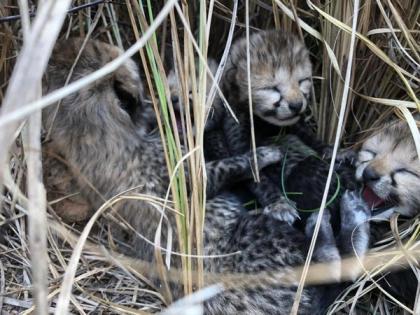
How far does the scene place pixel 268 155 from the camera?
9.11ft

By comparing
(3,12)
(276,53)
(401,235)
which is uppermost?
(3,12)

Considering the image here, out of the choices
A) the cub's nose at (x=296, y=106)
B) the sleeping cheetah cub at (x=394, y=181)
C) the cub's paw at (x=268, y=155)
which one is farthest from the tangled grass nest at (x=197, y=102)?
the cub's paw at (x=268, y=155)

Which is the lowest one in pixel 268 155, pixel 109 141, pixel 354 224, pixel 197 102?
pixel 354 224

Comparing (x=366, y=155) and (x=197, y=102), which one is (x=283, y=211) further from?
(x=197, y=102)

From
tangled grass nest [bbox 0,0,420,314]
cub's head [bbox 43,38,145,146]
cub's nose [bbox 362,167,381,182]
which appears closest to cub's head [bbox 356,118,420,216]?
cub's nose [bbox 362,167,381,182]

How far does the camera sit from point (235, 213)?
8.54 feet

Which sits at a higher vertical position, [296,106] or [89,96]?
[89,96]

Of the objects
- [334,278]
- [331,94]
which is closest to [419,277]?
[334,278]

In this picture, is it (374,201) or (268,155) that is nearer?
(374,201)

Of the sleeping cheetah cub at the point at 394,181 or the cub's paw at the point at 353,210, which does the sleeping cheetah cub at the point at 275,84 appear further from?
the sleeping cheetah cub at the point at 394,181

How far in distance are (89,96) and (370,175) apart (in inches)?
44.1

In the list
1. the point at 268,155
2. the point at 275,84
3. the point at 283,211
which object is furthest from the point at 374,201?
the point at 275,84

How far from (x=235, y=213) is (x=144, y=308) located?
0.51 meters

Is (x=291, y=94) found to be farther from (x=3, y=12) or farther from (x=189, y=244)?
(x=3, y=12)
